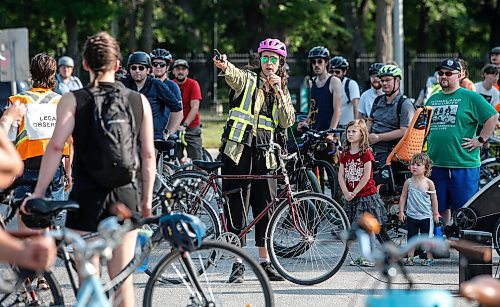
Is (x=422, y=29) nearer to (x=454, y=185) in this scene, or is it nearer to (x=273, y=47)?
(x=454, y=185)

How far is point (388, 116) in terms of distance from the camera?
10.8 meters

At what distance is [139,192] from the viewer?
612 centimetres

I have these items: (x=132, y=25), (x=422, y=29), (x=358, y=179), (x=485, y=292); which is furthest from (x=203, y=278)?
(x=422, y=29)

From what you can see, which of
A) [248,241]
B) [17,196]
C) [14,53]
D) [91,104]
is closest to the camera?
[91,104]

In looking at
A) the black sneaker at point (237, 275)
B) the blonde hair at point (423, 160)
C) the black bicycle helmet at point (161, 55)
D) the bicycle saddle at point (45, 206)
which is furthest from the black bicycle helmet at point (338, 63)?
the bicycle saddle at point (45, 206)

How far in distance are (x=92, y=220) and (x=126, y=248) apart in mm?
259

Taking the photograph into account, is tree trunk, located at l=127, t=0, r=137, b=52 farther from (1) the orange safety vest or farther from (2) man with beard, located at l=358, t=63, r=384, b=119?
(1) the orange safety vest

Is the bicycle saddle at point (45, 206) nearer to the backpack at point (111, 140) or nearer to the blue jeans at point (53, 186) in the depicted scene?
the backpack at point (111, 140)

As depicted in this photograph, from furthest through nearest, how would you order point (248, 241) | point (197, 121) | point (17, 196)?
point (197, 121)
point (248, 241)
point (17, 196)

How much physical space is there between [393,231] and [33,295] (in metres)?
4.79

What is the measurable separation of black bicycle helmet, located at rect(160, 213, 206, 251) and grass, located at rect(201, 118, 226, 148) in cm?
1700

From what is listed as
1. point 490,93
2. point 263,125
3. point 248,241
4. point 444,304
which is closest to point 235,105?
point 263,125

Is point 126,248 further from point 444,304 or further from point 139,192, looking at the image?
point 444,304

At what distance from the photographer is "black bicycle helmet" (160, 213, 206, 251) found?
5590 millimetres
